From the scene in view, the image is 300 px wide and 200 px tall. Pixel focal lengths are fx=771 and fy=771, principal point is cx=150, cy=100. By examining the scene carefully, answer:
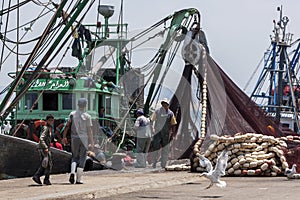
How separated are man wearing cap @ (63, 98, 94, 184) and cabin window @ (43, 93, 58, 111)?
866 cm

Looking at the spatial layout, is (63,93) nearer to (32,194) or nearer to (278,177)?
(278,177)

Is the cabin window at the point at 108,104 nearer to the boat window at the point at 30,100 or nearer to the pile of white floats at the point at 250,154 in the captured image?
the boat window at the point at 30,100

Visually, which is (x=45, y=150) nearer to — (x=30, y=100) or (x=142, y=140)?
(x=142, y=140)

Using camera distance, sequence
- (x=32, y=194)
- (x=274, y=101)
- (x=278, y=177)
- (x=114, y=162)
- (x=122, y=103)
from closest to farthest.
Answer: (x=32, y=194) < (x=278, y=177) < (x=114, y=162) < (x=122, y=103) < (x=274, y=101)

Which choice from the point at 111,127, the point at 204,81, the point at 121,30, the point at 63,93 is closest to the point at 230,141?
the point at 204,81

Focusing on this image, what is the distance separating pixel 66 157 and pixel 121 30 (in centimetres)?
857

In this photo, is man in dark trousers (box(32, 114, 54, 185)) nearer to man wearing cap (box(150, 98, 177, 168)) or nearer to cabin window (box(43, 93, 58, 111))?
man wearing cap (box(150, 98, 177, 168))

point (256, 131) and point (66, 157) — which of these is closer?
point (66, 157)

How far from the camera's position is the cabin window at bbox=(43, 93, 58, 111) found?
73.4ft

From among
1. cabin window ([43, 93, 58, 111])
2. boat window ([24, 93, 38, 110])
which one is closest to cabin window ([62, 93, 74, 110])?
cabin window ([43, 93, 58, 111])

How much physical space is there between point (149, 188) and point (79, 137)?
1.55 metres

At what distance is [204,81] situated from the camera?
19.2 meters

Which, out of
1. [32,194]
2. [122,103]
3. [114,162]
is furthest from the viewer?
[122,103]

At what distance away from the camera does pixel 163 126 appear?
18516 mm
